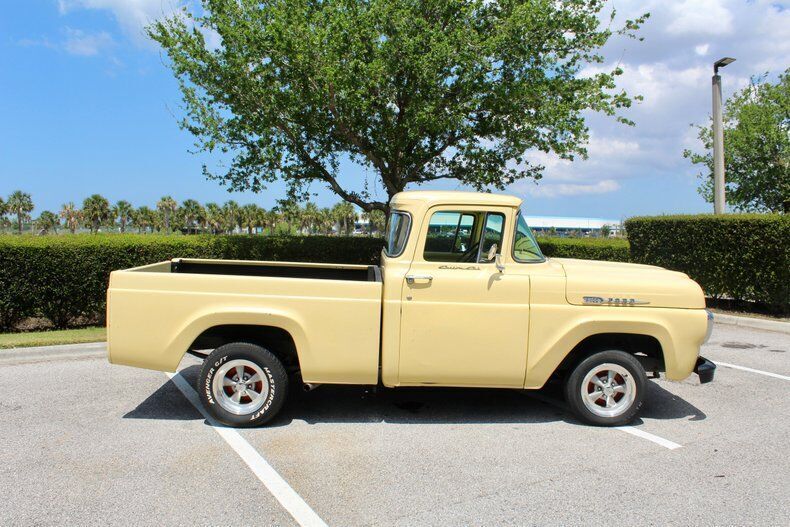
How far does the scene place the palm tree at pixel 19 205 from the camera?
9500 cm

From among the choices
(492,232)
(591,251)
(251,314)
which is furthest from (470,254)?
(591,251)

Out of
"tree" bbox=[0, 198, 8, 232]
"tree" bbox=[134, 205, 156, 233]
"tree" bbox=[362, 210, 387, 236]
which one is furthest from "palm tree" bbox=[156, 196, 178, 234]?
"tree" bbox=[362, 210, 387, 236]

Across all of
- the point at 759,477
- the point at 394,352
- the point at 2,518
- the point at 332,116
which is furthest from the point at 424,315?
the point at 332,116

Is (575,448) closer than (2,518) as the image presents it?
No

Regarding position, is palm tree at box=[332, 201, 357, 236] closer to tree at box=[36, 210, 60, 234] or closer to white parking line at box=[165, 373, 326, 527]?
tree at box=[36, 210, 60, 234]

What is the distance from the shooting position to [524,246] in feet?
A: 16.2

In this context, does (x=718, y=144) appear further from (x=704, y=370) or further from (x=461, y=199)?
(x=461, y=199)

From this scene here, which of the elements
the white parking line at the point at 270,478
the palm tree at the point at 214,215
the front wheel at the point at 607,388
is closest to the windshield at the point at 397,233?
the front wheel at the point at 607,388

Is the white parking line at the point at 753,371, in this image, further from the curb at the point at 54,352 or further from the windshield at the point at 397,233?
the curb at the point at 54,352

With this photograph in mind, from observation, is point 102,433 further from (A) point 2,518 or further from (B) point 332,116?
(B) point 332,116

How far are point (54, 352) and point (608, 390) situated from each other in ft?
23.1

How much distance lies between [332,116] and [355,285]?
7.56m

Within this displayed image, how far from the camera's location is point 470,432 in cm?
477

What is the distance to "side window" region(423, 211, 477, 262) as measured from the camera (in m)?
4.88
